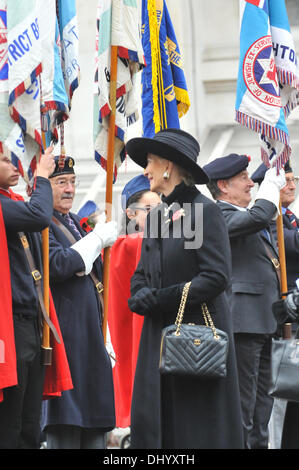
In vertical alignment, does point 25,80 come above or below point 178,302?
above

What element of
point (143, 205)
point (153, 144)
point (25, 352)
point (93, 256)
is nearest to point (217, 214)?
point (153, 144)

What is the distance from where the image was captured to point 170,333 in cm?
454

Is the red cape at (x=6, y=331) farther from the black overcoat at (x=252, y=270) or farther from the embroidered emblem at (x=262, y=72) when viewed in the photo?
the embroidered emblem at (x=262, y=72)

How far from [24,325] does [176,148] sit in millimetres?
1224

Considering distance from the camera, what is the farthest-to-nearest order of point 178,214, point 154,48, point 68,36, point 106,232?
point 154,48, point 68,36, point 106,232, point 178,214

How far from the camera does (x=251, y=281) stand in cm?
606

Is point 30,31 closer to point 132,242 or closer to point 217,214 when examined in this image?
point 217,214

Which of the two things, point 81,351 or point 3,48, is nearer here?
point 3,48

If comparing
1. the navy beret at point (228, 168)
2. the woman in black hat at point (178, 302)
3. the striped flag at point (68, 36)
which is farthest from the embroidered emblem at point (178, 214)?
the navy beret at point (228, 168)

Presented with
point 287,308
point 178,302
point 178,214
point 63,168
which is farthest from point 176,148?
point 287,308

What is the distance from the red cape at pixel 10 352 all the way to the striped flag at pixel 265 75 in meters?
2.00

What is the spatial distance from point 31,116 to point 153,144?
0.67m

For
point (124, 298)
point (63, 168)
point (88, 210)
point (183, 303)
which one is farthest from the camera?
point (88, 210)

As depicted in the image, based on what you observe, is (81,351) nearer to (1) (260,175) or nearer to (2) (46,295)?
(2) (46,295)
